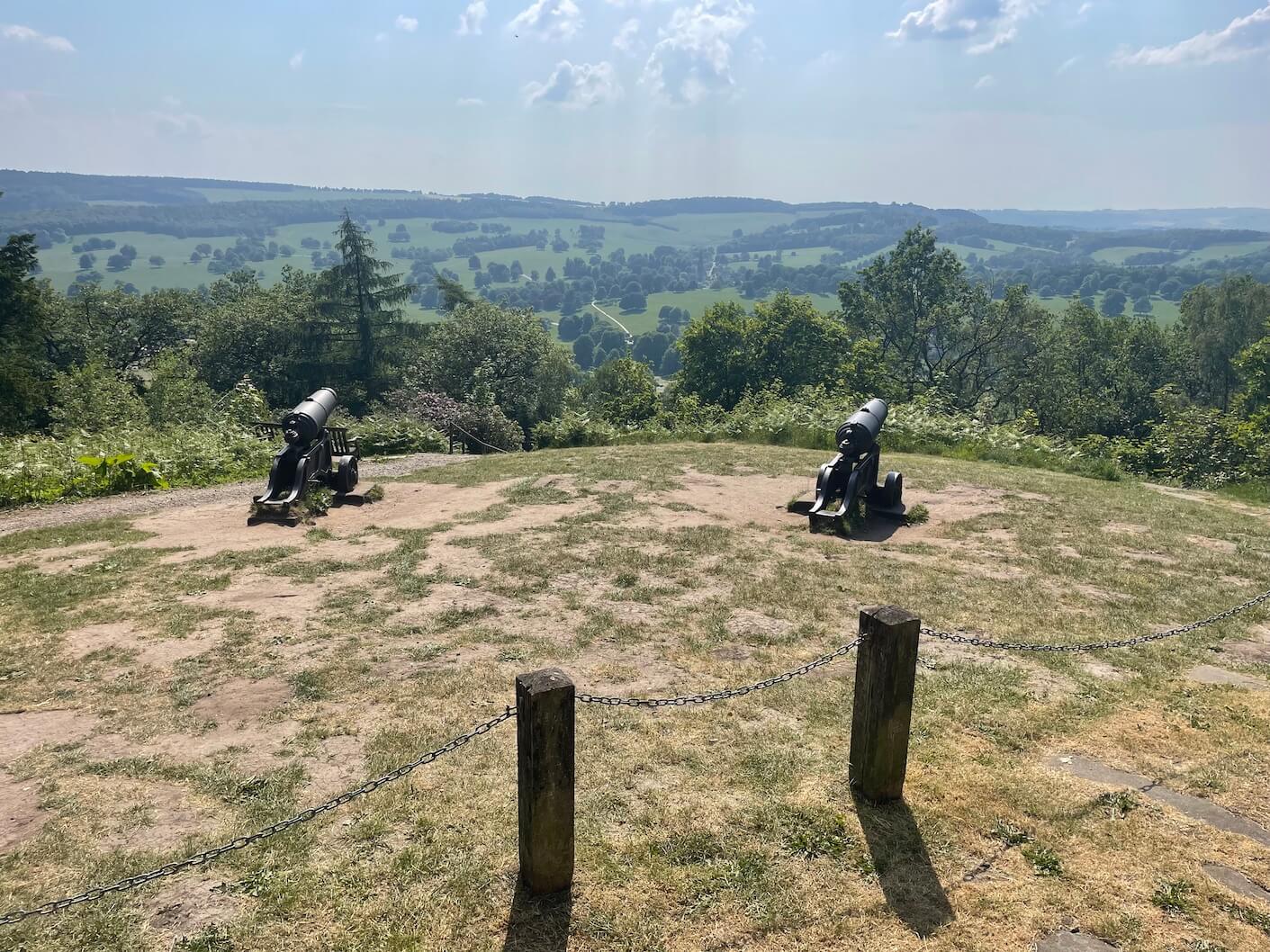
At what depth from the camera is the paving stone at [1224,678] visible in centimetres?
619

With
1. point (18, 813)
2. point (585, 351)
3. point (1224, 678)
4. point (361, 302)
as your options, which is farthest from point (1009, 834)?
point (585, 351)

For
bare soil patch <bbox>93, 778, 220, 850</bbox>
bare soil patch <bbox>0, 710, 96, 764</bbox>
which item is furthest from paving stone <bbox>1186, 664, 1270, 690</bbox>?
bare soil patch <bbox>0, 710, 96, 764</bbox>

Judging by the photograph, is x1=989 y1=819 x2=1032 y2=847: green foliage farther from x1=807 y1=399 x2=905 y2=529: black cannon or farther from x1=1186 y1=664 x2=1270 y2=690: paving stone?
x1=807 y1=399 x2=905 y2=529: black cannon

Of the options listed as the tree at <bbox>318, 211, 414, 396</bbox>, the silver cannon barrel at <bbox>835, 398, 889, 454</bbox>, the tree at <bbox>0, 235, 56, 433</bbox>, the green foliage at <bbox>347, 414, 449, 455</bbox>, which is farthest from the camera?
the tree at <bbox>318, 211, 414, 396</bbox>

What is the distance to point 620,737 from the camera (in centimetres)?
558

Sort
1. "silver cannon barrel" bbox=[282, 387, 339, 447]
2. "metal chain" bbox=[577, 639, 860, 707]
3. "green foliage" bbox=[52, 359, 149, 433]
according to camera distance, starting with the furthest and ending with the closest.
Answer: "green foliage" bbox=[52, 359, 149, 433], "silver cannon barrel" bbox=[282, 387, 339, 447], "metal chain" bbox=[577, 639, 860, 707]

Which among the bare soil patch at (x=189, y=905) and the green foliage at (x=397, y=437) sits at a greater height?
the bare soil patch at (x=189, y=905)

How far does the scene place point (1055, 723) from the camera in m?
5.60

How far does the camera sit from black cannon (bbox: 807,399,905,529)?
11.6 metres

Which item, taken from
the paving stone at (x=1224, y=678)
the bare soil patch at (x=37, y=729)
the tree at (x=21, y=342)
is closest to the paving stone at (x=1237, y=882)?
the paving stone at (x=1224, y=678)

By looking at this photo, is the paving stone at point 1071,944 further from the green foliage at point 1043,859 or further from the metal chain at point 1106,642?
the metal chain at point 1106,642

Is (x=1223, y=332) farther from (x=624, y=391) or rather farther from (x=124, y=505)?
(x=124, y=505)

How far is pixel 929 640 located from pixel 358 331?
143ft

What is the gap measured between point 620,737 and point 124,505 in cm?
1162
